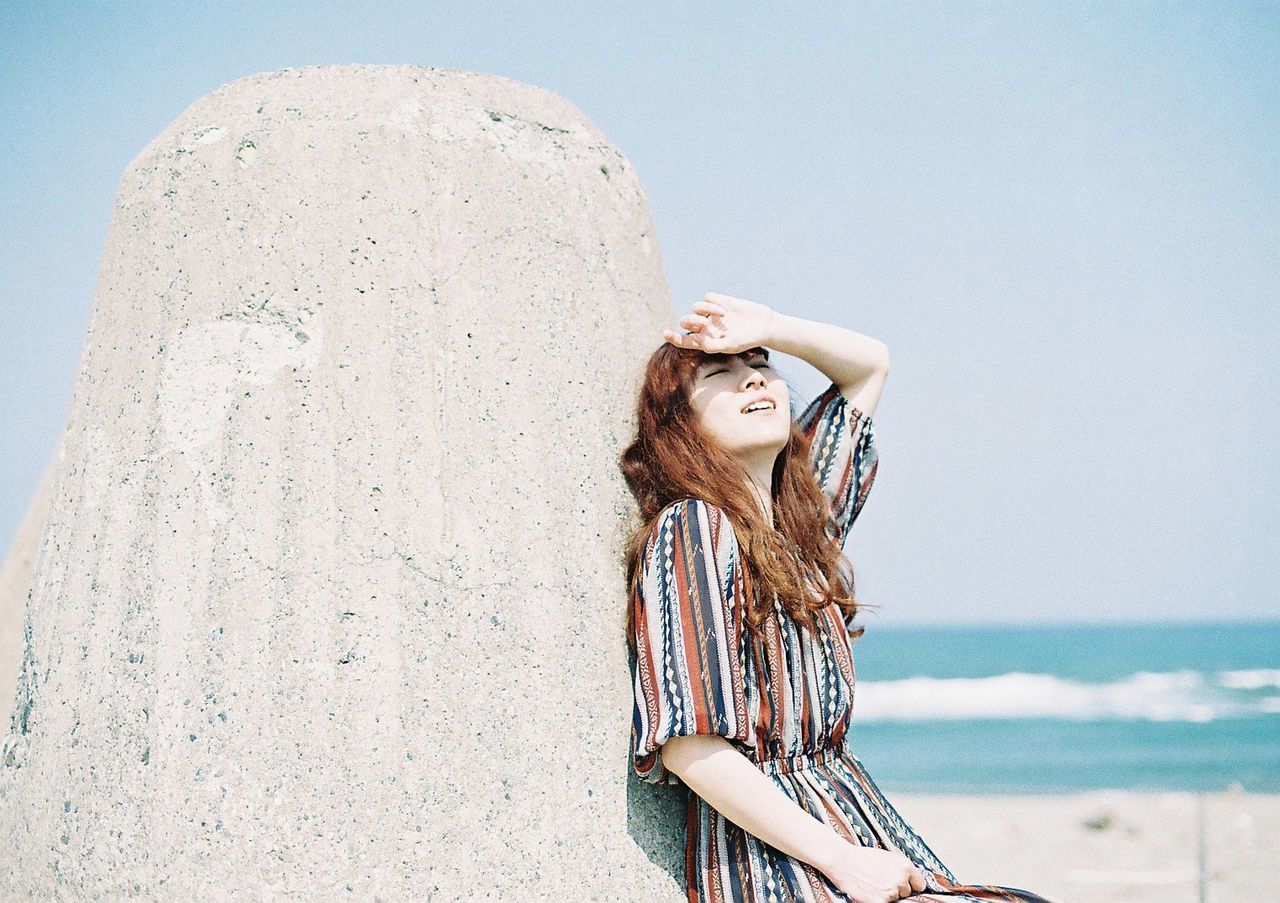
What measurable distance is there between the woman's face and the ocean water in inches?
348

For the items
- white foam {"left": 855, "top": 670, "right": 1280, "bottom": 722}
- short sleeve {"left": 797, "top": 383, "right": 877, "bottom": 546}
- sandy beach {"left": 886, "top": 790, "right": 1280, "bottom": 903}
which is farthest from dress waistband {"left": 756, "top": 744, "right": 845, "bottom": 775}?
white foam {"left": 855, "top": 670, "right": 1280, "bottom": 722}

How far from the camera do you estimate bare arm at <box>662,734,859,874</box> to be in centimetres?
218

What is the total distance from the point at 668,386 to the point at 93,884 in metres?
1.30

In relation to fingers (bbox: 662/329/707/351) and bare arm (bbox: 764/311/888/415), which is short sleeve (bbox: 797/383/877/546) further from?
fingers (bbox: 662/329/707/351)

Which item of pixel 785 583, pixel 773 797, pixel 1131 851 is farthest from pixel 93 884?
pixel 1131 851

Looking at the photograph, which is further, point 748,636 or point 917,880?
point 748,636

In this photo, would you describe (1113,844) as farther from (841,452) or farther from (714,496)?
(714,496)

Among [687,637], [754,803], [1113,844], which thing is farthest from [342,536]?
[1113,844]

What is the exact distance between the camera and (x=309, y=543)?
214 centimetres

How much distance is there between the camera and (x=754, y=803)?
85.8 inches

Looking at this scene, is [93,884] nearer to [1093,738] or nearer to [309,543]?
[309,543]

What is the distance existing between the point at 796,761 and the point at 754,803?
173 mm

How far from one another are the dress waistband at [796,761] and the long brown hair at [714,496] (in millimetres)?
222

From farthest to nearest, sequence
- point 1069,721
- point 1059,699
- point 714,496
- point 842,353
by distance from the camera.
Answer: point 1059,699 < point 1069,721 < point 842,353 < point 714,496
